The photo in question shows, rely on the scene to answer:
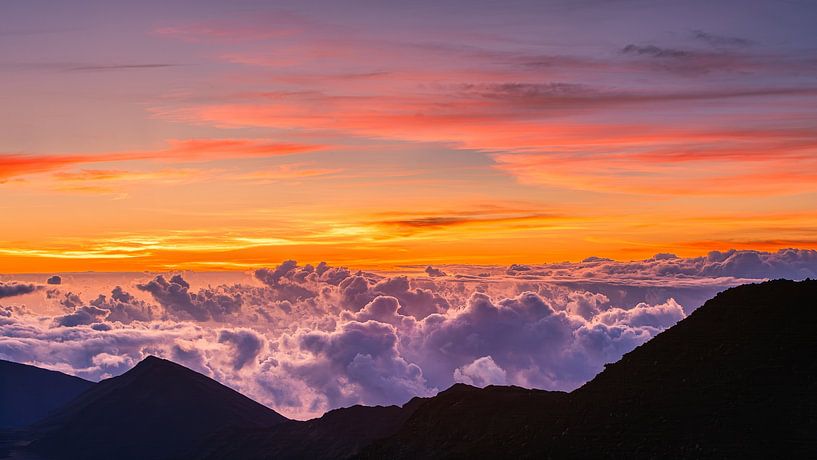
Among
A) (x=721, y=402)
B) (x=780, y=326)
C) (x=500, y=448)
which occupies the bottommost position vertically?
(x=500, y=448)

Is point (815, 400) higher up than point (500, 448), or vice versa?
point (815, 400)

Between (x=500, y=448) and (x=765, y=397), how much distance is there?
173 ft

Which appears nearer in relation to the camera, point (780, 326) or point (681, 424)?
point (681, 424)

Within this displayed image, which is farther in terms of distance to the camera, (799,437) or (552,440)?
(552,440)

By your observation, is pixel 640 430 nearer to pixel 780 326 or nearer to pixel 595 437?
pixel 595 437

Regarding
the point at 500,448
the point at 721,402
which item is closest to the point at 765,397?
the point at 721,402

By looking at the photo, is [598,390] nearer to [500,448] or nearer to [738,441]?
[500,448]

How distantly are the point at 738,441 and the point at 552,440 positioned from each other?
117 feet

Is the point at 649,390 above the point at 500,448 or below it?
above

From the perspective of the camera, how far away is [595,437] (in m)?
177

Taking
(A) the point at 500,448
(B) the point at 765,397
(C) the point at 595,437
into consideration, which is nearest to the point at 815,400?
(B) the point at 765,397

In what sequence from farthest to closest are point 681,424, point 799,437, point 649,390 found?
point 649,390
point 681,424
point 799,437

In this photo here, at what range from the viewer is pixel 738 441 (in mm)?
162625

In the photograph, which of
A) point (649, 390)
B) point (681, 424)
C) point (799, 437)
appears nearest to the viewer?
A: point (799, 437)
